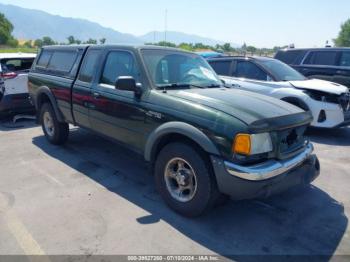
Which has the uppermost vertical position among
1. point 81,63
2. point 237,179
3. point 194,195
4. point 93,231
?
point 81,63

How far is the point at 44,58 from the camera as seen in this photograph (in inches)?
250

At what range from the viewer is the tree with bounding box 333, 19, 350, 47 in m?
73.0

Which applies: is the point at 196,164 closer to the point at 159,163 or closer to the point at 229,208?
the point at 159,163

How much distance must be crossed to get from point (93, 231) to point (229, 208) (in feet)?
5.24

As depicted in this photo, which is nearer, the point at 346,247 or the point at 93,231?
the point at 346,247

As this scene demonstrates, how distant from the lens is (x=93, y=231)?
10.9ft

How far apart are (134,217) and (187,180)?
0.72 metres

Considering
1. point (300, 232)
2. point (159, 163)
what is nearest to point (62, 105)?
point (159, 163)

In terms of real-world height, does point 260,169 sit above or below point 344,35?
below

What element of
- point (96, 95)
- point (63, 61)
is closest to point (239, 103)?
point (96, 95)

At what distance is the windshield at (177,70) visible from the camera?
4105 mm

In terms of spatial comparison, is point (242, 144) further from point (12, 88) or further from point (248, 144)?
point (12, 88)

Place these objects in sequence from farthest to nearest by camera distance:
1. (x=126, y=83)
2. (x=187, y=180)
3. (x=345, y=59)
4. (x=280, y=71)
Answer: (x=345, y=59) → (x=280, y=71) → (x=126, y=83) → (x=187, y=180)

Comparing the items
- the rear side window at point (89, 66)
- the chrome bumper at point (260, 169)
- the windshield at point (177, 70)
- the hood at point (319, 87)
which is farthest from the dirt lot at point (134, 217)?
the hood at point (319, 87)
